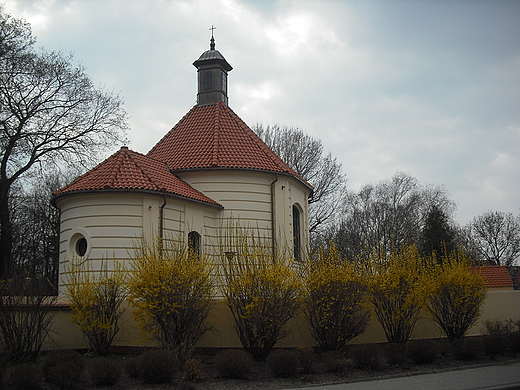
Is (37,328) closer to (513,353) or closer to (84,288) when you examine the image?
(84,288)

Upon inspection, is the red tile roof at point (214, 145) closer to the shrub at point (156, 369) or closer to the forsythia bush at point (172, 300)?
the forsythia bush at point (172, 300)

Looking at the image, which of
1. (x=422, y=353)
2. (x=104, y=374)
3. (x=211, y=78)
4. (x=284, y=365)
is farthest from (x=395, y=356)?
(x=211, y=78)

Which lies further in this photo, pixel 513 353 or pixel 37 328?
pixel 513 353

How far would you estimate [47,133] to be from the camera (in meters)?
24.8

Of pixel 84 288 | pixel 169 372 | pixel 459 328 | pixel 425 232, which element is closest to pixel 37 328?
pixel 84 288

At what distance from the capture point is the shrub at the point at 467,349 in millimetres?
14719

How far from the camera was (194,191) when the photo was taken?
2070cm

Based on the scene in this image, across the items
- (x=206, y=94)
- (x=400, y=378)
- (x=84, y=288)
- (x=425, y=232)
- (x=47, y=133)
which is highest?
(x=206, y=94)

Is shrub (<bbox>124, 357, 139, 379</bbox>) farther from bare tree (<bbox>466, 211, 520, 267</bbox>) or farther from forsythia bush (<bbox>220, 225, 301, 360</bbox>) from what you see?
bare tree (<bbox>466, 211, 520, 267</bbox>)

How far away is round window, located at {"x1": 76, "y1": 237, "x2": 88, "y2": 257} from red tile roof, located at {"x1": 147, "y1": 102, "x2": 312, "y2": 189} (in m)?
5.32

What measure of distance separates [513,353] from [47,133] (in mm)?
21559

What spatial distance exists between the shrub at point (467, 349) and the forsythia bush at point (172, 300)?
24.1ft

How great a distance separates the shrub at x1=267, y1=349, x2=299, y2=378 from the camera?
12.3 m

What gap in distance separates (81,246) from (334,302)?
356 inches
